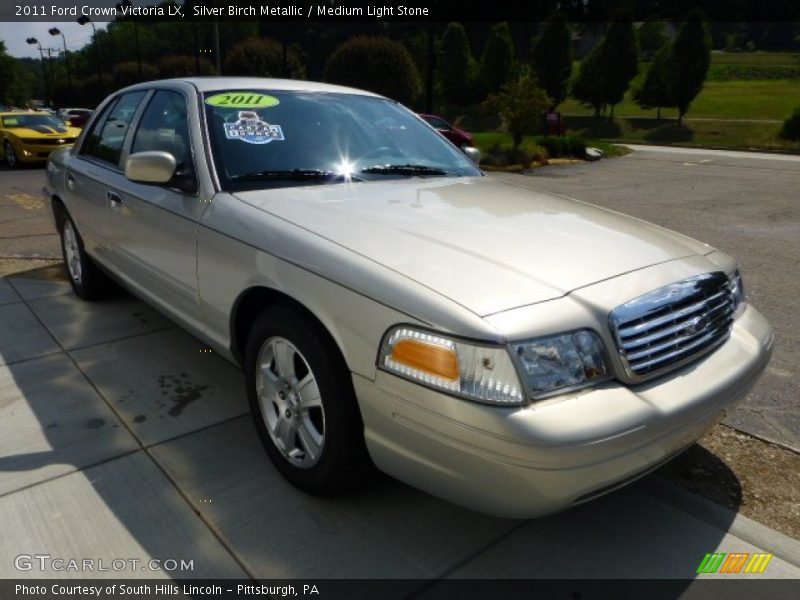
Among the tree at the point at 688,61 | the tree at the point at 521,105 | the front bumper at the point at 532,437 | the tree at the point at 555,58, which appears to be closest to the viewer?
the front bumper at the point at 532,437

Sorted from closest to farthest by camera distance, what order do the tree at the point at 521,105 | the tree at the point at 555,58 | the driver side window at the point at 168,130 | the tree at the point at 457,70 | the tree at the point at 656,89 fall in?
the driver side window at the point at 168,130 → the tree at the point at 521,105 → the tree at the point at 656,89 → the tree at the point at 555,58 → the tree at the point at 457,70

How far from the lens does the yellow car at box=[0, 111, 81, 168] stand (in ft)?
48.6

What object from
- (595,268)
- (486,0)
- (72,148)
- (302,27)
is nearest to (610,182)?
(72,148)

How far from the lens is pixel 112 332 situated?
417cm

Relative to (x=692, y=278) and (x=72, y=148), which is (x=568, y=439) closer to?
(x=692, y=278)

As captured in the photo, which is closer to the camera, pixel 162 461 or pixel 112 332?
pixel 162 461

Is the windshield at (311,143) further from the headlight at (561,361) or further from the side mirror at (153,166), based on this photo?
the headlight at (561,361)

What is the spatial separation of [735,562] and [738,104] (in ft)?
160

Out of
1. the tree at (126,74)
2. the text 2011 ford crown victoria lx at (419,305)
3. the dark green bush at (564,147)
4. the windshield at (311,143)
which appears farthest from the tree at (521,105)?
the tree at (126,74)

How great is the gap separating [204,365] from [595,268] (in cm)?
243

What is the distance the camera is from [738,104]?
43219 mm

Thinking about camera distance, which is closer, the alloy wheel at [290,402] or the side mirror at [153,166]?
the alloy wheel at [290,402]

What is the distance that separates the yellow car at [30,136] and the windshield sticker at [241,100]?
1356 cm

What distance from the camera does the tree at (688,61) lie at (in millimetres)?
31469
